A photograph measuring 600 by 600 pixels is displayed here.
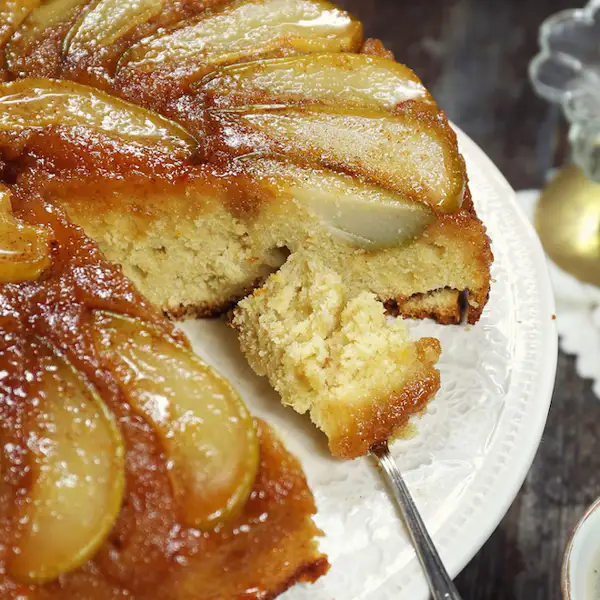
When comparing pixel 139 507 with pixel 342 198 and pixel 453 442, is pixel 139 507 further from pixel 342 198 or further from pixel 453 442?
pixel 342 198

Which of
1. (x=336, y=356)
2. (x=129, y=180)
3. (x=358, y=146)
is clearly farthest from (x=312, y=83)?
(x=336, y=356)

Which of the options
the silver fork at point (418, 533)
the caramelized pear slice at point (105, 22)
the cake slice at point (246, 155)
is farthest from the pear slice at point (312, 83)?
the silver fork at point (418, 533)

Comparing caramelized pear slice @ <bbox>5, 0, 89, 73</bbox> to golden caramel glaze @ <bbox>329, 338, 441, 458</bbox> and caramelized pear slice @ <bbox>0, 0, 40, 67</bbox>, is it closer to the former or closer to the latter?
caramelized pear slice @ <bbox>0, 0, 40, 67</bbox>

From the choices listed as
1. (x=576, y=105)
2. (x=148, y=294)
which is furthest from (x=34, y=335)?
(x=576, y=105)

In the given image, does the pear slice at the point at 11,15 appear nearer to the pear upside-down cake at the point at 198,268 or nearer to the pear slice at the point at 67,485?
the pear upside-down cake at the point at 198,268

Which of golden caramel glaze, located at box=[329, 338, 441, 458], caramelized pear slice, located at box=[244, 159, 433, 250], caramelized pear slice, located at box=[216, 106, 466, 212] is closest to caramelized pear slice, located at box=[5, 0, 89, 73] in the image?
caramelized pear slice, located at box=[216, 106, 466, 212]

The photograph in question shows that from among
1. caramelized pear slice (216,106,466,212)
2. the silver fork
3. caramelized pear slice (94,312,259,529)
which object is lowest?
the silver fork
